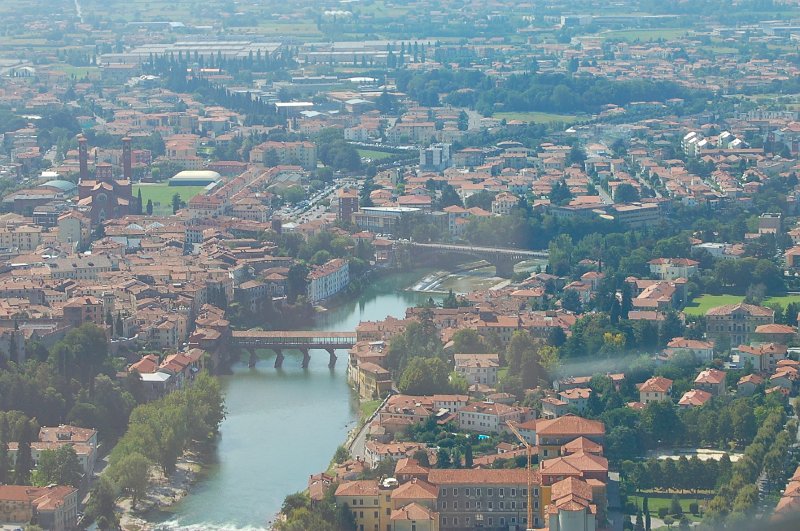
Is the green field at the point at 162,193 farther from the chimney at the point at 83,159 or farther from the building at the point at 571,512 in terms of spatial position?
the building at the point at 571,512

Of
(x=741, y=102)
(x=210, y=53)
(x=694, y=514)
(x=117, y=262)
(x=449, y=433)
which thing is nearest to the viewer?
(x=694, y=514)

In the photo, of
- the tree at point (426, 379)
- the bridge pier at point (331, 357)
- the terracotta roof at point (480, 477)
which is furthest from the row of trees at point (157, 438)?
the bridge pier at point (331, 357)

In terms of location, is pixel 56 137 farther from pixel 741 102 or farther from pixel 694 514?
pixel 694 514

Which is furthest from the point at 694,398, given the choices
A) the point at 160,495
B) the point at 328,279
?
the point at 328,279

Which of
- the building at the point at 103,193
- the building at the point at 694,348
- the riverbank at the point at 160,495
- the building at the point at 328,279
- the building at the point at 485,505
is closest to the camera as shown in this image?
the building at the point at 485,505

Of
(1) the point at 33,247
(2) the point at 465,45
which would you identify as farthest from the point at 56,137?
(2) the point at 465,45

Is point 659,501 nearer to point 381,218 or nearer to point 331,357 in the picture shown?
point 331,357

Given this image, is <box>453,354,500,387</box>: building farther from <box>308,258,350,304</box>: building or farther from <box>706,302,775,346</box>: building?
<box>308,258,350,304</box>: building
